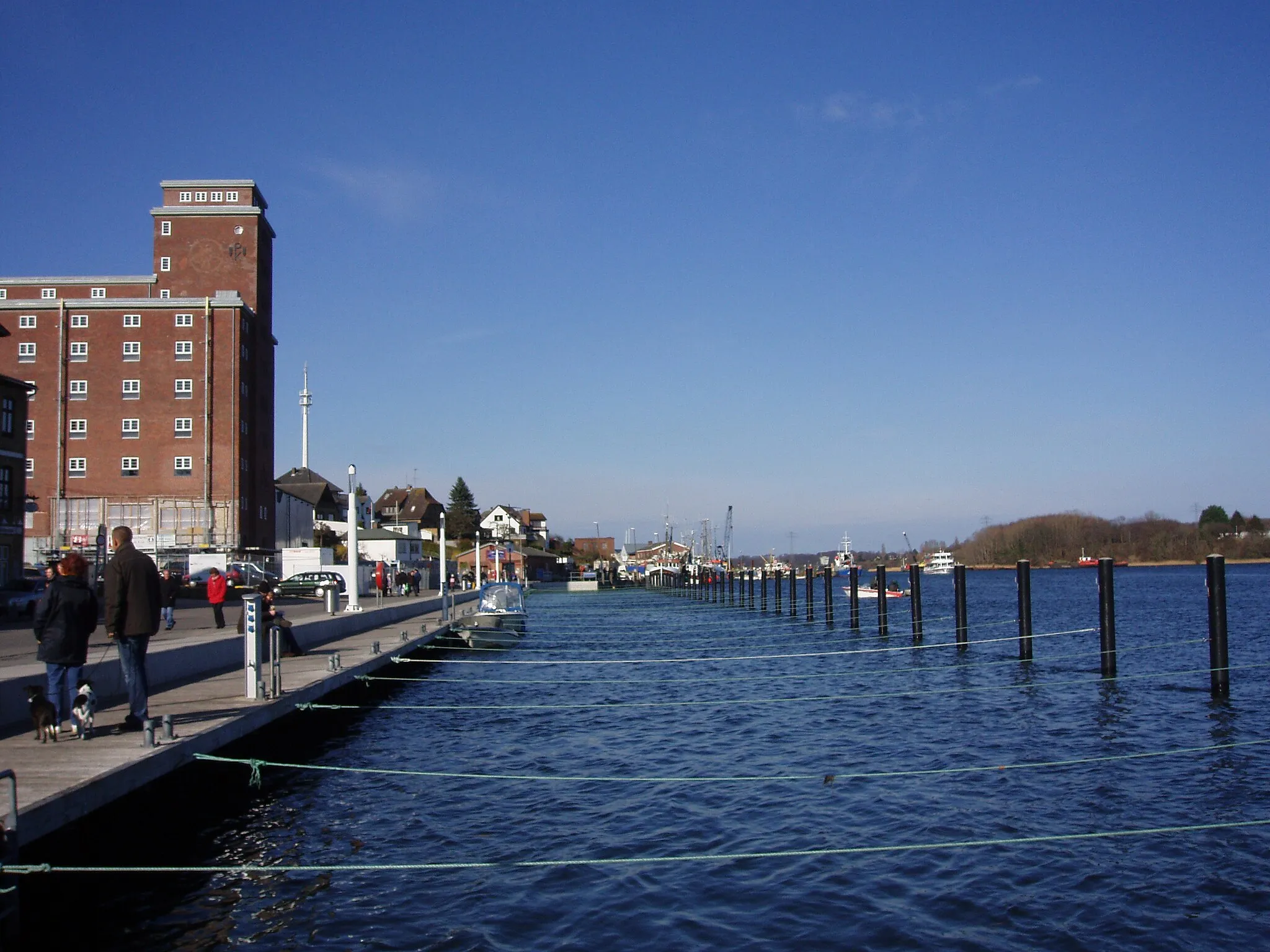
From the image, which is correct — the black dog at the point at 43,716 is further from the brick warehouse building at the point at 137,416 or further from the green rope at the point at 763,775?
the brick warehouse building at the point at 137,416

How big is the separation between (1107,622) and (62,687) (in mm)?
21149

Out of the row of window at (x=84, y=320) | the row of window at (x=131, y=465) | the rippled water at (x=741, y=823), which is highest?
the row of window at (x=84, y=320)

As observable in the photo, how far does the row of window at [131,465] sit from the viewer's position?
7075 cm

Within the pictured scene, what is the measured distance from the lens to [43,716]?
11789mm

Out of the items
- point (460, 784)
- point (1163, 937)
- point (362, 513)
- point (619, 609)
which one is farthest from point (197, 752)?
point (362, 513)

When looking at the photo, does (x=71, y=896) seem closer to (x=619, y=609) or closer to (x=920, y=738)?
(x=920, y=738)

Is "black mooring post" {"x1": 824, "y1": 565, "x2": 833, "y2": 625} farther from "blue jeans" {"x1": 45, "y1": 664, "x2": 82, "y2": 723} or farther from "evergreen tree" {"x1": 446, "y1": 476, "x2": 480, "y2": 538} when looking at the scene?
"evergreen tree" {"x1": 446, "y1": 476, "x2": 480, "y2": 538}

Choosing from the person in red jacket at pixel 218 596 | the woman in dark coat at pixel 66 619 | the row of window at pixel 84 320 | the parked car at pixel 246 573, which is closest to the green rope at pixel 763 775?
the woman in dark coat at pixel 66 619

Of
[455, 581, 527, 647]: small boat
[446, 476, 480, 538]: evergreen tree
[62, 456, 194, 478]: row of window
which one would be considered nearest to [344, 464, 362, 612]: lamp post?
[455, 581, 527, 647]: small boat

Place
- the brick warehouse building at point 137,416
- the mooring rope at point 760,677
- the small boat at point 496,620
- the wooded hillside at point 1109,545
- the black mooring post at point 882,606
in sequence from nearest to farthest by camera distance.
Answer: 1. the mooring rope at point 760,677
2. the small boat at point 496,620
3. the black mooring post at point 882,606
4. the brick warehouse building at point 137,416
5. the wooded hillside at point 1109,545

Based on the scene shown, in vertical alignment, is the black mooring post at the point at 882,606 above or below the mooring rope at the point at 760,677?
above

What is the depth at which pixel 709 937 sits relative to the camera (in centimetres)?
902

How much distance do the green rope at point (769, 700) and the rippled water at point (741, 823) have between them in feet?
0.39

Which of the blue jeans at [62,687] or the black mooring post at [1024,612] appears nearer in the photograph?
the blue jeans at [62,687]
